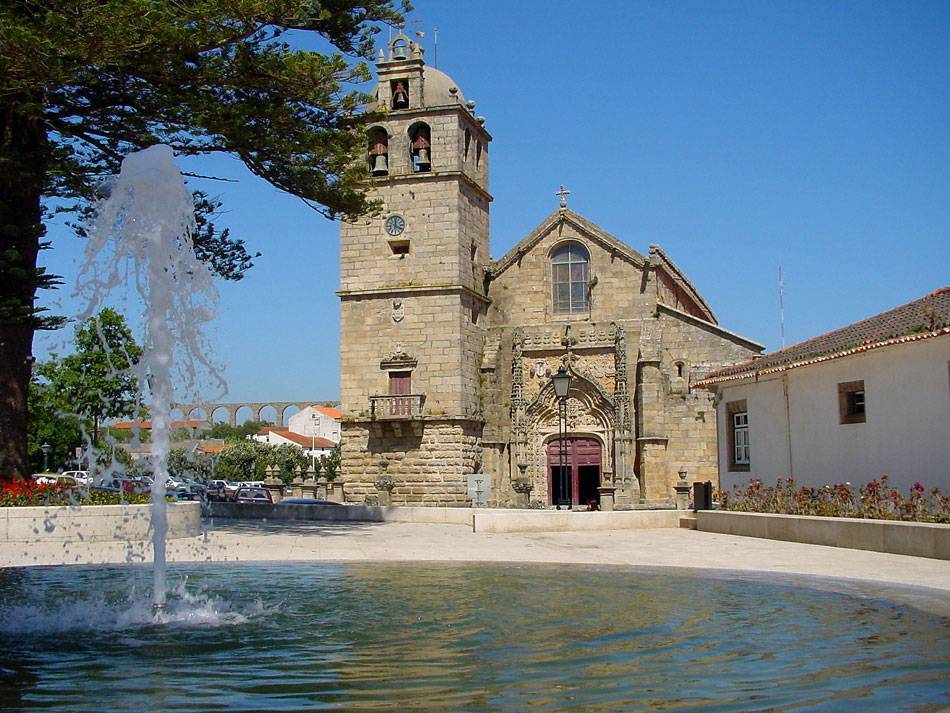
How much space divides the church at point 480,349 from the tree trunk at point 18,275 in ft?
52.2

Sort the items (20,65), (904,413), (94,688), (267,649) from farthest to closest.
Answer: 1. (904,413)
2. (20,65)
3. (267,649)
4. (94,688)

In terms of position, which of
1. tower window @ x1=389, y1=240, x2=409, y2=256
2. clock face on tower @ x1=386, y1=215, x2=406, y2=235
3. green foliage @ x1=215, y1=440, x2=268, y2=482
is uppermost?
clock face on tower @ x1=386, y1=215, x2=406, y2=235

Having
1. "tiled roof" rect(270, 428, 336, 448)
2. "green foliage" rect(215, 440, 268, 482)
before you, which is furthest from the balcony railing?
"tiled roof" rect(270, 428, 336, 448)

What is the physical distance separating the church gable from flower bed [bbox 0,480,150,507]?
2167cm

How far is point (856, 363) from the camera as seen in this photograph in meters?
18.8

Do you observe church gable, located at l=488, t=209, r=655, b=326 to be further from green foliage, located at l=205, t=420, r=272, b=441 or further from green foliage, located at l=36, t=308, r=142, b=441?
green foliage, located at l=205, t=420, r=272, b=441

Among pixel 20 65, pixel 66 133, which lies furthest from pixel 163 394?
pixel 66 133

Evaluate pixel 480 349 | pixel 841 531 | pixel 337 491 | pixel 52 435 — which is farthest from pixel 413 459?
pixel 52 435

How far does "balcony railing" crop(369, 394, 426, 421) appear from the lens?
34188 mm

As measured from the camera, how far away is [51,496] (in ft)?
55.5

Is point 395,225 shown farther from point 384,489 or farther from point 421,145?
point 384,489

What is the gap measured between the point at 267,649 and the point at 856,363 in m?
14.7

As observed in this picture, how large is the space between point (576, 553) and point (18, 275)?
10.7 meters

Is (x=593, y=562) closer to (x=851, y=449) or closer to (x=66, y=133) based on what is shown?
(x=851, y=449)
